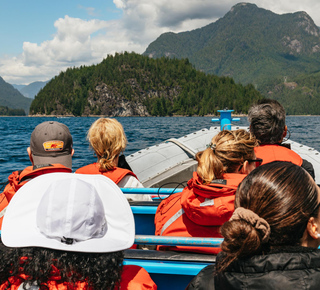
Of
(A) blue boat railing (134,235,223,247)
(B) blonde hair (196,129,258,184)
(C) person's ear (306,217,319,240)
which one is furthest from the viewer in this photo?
(B) blonde hair (196,129,258,184)

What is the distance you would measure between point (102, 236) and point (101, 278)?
5.5 inches

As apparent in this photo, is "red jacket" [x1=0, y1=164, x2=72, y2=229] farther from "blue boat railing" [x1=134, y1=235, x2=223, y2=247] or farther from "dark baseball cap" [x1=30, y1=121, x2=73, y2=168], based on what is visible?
"blue boat railing" [x1=134, y1=235, x2=223, y2=247]

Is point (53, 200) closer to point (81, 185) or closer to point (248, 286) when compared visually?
point (81, 185)

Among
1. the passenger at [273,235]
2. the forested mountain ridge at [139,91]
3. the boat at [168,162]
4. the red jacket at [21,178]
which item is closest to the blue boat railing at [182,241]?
the passenger at [273,235]

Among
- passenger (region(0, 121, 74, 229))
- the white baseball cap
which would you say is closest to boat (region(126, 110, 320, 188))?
passenger (region(0, 121, 74, 229))

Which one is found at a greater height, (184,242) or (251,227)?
(251,227)

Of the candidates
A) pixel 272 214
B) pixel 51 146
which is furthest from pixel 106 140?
pixel 272 214

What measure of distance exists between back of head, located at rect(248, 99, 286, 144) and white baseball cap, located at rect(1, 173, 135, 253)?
168cm

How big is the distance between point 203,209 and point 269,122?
1.23 metres

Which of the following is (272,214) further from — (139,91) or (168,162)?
(139,91)

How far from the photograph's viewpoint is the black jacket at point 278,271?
38.0 inches

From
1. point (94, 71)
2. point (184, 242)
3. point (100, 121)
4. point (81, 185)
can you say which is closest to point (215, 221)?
point (184, 242)

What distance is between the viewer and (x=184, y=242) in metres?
1.63

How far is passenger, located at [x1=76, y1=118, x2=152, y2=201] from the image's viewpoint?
2.60 metres
